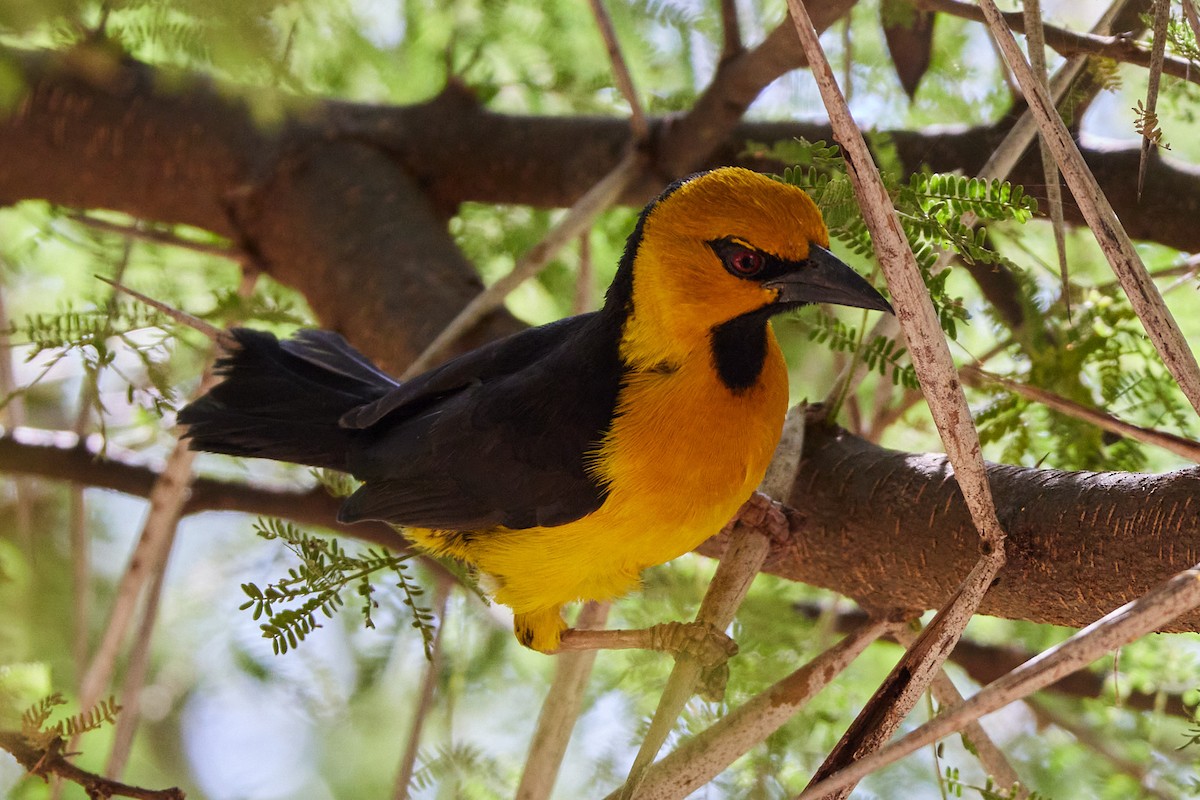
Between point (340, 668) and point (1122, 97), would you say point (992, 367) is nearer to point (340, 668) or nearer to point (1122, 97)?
point (1122, 97)

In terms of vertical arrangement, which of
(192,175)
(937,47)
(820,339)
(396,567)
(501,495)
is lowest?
(396,567)

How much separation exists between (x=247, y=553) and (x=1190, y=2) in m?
3.66

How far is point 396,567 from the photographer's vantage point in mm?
2428

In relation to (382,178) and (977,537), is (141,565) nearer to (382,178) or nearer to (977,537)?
(382,178)

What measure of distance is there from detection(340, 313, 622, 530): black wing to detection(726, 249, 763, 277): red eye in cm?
36

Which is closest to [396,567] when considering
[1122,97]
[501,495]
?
[501,495]

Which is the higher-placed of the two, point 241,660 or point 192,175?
point 192,175

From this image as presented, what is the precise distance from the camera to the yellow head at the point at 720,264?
6.89 ft

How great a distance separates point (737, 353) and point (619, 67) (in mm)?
986

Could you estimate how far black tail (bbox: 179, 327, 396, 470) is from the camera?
112 inches

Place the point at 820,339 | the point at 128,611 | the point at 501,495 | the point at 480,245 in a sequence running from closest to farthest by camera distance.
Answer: the point at 820,339
the point at 501,495
the point at 128,611
the point at 480,245

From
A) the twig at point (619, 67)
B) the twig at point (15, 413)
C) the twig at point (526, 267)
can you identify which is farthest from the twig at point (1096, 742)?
the twig at point (15, 413)

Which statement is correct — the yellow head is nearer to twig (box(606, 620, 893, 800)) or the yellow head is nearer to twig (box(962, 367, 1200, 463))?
twig (box(962, 367, 1200, 463))

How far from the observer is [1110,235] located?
→ 1604 millimetres
